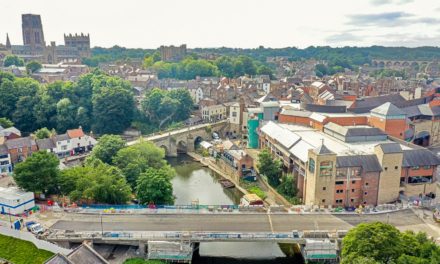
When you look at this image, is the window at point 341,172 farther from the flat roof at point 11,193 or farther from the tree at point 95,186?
the flat roof at point 11,193

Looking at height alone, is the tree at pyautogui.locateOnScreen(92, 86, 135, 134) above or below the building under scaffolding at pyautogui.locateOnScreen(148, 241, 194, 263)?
above

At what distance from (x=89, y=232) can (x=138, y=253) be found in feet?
17.7

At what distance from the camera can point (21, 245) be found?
36.8 metres

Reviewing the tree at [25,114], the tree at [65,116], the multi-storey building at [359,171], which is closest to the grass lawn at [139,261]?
the multi-storey building at [359,171]

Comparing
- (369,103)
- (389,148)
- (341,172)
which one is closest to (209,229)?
(341,172)

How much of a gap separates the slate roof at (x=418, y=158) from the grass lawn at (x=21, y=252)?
43.4 metres

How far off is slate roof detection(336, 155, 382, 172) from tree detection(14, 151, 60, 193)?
34.7m

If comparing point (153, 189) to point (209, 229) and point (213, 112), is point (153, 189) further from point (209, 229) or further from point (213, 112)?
point (213, 112)

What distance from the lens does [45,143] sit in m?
64.9

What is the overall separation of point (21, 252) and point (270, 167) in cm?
3442

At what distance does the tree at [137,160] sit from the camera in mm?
52469

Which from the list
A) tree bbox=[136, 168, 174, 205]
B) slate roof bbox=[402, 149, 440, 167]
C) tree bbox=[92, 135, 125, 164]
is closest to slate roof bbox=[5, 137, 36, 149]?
tree bbox=[92, 135, 125, 164]

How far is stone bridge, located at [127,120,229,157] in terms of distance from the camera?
77575mm

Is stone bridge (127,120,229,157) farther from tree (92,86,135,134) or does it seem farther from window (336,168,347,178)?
window (336,168,347,178)
